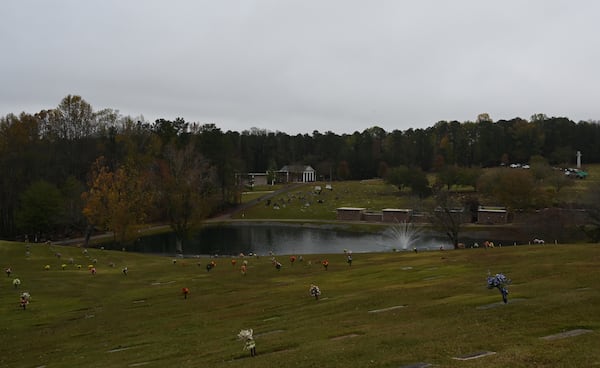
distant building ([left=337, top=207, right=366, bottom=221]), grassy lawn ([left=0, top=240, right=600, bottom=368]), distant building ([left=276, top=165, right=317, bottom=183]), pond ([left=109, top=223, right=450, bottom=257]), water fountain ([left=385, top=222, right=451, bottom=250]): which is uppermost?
distant building ([left=276, top=165, right=317, bottom=183])

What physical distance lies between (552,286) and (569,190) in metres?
94.3

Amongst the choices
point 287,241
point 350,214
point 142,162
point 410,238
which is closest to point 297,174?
point 350,214

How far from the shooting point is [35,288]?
34312mm

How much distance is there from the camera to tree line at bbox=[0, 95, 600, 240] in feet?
233

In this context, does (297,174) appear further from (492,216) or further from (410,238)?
(410,238)

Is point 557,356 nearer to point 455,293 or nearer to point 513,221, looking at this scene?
point 455,293

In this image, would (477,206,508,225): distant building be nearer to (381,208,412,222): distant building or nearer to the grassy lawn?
(381,208,412,222): distant building

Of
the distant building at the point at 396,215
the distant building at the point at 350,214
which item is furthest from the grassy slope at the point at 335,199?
the distant building at the point at 350,214

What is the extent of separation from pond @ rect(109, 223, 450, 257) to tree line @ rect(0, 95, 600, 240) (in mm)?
5575

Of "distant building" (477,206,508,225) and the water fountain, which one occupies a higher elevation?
"distant building" (477,206,508,225)

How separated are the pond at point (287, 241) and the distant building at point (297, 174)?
81124mm

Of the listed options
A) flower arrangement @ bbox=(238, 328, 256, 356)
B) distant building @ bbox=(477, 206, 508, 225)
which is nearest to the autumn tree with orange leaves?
flower arrangement @ bbox=(238, 328, 256, 356)

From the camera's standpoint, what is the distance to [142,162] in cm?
10188

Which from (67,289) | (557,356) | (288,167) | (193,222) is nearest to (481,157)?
(288,167)
